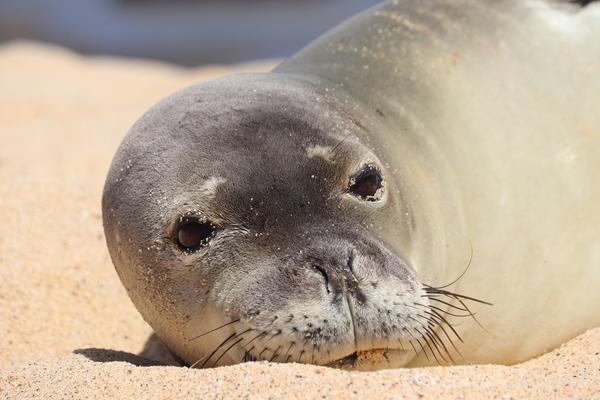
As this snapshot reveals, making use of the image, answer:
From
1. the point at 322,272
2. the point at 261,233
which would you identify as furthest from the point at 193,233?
the point at 322,272

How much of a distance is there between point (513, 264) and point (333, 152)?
0.85 meters

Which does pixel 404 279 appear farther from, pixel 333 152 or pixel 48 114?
pixel 48 114

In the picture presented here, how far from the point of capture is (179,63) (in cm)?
1489

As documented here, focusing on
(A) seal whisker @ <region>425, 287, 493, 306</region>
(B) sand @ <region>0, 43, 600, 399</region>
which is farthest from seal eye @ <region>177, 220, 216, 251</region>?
(A) seal whisker @ <region>425, 287, 493, 306</region>

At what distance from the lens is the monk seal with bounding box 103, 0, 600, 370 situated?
2.77 meters

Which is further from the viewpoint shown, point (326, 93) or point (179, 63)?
point (179, 63)

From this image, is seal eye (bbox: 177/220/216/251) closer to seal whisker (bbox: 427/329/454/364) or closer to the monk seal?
the monk seal

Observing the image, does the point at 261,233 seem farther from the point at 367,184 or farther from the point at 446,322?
the point at 446,322

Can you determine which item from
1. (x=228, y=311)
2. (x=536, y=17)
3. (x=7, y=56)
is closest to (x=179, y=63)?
(x=7, y=56)

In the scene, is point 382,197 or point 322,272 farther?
point 382,197

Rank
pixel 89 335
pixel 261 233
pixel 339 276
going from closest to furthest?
pixel 339 276 → pixel 261 233 → pixel 89 335

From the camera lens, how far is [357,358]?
2.72 meters

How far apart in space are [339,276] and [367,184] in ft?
1.67

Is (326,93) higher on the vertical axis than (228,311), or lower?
higher
